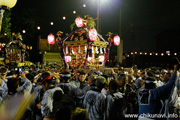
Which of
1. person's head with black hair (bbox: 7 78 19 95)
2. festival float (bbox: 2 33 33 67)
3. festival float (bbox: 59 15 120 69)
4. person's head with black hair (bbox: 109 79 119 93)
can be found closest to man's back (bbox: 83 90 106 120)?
person's head with black hair (bbox: 109 79 119 93)

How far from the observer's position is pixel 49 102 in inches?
133

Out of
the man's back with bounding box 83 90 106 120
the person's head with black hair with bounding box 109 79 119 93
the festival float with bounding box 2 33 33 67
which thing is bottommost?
the man's back with bounding box 83 90 106 120

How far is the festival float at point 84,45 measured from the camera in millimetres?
15812

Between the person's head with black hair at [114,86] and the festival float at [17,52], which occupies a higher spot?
the festival float at [17,52]

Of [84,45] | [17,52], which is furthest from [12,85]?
[17,52]

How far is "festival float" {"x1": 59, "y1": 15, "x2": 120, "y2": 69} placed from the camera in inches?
623

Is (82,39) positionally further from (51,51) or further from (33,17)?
(33,17)

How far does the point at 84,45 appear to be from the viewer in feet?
56.5

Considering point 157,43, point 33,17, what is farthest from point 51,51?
point 157,43

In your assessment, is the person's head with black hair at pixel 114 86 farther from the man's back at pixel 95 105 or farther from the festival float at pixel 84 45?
Result: the festival float at pixel 84 45

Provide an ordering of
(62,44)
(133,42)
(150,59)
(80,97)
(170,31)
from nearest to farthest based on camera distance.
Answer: (80,97) → (62,44) → (133,42) → (150,59) → (170,31)

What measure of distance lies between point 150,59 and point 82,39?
18.7m

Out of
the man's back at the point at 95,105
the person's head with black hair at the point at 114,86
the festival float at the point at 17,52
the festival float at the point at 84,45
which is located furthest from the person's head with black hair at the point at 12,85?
the festival float at the point at 17,52

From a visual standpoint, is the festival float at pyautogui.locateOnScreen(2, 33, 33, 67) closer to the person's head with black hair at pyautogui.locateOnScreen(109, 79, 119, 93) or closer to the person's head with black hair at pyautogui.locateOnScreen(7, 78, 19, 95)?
the person's head with black hair at pyautogui.locateOnScreen(7, 78, 19, 95)
